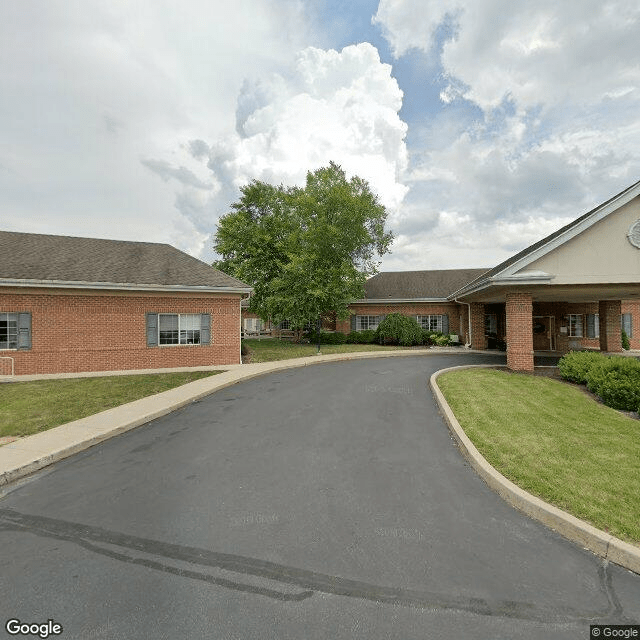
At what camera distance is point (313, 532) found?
3.90 meters

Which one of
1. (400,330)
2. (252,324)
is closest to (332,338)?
(400,330)

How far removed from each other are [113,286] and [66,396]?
6265 mm

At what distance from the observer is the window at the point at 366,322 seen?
29578 mm

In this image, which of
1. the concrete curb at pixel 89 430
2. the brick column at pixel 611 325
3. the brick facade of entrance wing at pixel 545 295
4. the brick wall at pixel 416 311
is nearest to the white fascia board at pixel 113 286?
the concrete curb at pixel 89 430

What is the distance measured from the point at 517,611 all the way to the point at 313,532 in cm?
204

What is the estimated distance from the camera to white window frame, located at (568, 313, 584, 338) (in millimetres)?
22422

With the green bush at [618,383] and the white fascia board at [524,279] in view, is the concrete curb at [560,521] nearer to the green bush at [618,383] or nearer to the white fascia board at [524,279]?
the green bush at [618,383]

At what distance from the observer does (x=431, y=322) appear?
28281mm

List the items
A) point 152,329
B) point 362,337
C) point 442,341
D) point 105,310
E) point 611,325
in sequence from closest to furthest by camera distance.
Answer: point 105,310 → point 152,329 → point 611,325 → point 442,341 → point 362,337

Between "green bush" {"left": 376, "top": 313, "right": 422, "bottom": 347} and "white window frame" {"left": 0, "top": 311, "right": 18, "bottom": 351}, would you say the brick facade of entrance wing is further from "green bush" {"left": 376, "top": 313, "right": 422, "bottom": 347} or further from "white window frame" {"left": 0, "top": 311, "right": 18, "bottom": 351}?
"white window frame" {"left": 0, "top": 311, "right": 18, "bottom": 351}

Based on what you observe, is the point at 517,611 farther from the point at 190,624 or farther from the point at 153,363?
the point at 153,363

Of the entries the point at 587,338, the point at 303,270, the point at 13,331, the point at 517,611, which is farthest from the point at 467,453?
the point at 587,338

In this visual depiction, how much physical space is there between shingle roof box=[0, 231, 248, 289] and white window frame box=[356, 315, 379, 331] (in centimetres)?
1486

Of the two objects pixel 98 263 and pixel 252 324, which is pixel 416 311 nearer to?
pixel 252 324
